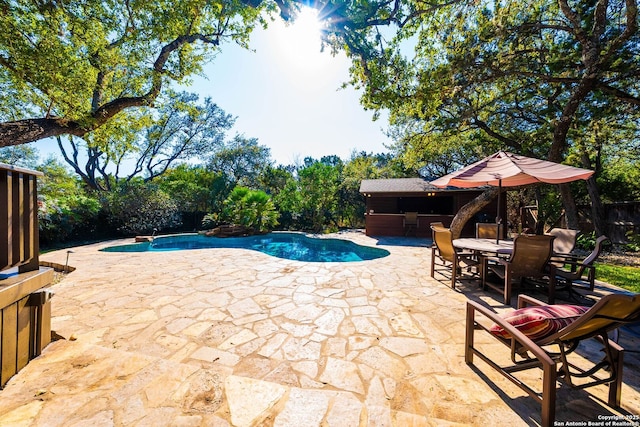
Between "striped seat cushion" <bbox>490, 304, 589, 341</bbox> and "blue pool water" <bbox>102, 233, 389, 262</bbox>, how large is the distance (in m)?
6.11

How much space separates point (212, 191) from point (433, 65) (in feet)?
51.9

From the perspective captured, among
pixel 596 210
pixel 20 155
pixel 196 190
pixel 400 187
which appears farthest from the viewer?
pixel 20 155

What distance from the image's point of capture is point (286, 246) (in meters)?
11.1

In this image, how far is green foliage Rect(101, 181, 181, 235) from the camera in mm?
12266

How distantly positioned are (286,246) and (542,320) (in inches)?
390

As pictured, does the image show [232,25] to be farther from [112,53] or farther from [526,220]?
[526,220]

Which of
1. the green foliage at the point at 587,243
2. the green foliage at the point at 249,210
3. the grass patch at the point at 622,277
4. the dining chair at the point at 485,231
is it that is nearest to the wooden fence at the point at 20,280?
the dining chair at the point at 485,231

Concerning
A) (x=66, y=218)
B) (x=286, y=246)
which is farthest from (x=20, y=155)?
(x=286, y=246)

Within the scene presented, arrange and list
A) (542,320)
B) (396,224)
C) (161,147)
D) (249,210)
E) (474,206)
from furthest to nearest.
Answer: (161,147), (249,210), (396,224), (474,206), (542,320)

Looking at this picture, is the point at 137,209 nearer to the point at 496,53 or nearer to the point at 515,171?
the point at 515,171

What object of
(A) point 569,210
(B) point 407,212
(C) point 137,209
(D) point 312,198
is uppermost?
(D) point 312,198

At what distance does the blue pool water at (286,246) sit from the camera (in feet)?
28.9

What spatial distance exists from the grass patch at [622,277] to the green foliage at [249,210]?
12889 millimetres

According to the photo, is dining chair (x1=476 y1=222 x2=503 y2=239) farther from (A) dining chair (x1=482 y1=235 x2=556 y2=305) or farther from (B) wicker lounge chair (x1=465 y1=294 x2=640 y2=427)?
(B) wicker lounge chair (x1=465 y1=294 x2=640 y2=427)
